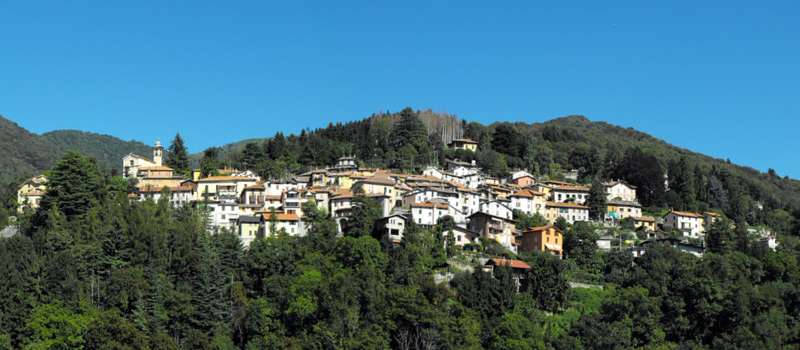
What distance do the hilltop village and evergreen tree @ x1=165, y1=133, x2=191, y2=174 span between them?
2.33 m

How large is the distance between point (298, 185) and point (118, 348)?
100 ft

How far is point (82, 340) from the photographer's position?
46969 mm

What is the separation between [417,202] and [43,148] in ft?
332

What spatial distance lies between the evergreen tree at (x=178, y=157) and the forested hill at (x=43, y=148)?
31.3ft

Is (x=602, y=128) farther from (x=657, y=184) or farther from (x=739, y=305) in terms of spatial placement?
Result: (x=739, y=305)

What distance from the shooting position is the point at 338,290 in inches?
1934

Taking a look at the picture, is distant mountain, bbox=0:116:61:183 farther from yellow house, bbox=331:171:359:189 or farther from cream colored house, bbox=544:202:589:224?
cream colored house, bbox=544:202:589:224

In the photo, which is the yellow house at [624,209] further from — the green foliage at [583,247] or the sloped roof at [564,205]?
the green foliage at [583,247]

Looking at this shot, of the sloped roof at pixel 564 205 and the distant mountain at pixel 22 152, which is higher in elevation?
the distant mountain at pixel 22 152

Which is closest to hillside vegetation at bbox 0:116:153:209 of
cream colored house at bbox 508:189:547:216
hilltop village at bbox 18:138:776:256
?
hilltop village at bbox 18:138:776:256

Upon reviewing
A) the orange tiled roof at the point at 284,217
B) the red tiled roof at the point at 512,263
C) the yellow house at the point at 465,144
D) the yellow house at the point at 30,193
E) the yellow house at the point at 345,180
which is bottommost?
the red tiled roof at the point at 512,263

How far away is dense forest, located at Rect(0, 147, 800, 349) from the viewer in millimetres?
47938

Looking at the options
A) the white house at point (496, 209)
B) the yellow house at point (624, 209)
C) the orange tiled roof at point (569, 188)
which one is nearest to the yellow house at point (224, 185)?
the white house at point (496, 209)

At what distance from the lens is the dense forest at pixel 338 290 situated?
1887 inches
